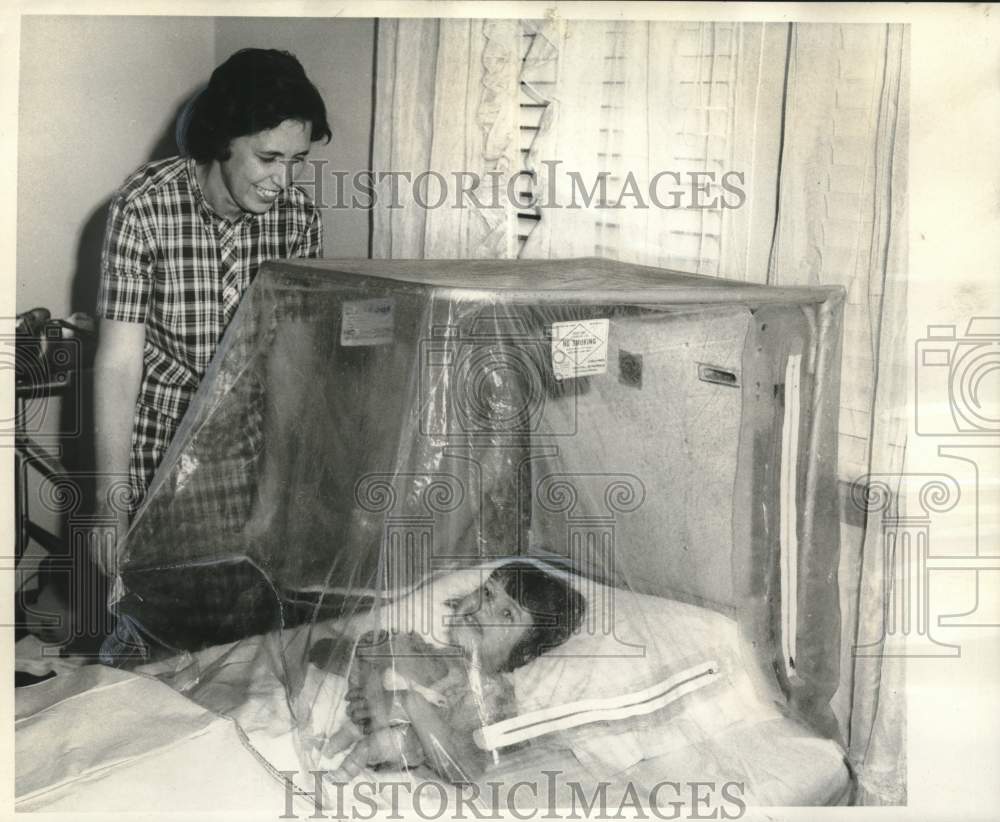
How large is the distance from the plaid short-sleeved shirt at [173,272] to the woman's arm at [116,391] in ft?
0.04

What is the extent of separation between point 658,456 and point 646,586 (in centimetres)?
18

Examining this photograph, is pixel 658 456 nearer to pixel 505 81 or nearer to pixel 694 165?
pixel 694 165

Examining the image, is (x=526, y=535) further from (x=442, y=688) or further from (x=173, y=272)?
(x=173, y=272)

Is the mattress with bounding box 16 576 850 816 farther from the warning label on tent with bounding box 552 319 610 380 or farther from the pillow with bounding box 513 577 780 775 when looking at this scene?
the warning label on tent with bounding box 552 319 610 380

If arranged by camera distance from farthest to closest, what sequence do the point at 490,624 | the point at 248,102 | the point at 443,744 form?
the point at 248,102, the point at 490,624, the point at 443,744

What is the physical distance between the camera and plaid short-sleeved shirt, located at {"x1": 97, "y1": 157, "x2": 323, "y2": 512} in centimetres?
137

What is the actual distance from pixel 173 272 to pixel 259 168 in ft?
0.63

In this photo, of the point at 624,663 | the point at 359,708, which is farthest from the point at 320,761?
the point at 624,663

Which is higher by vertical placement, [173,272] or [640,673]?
[173,272]

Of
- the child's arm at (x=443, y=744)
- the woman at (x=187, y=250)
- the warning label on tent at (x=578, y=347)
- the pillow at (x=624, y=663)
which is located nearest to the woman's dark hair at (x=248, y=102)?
the woman at (x=187, y=250)

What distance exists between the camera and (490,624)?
1.19m

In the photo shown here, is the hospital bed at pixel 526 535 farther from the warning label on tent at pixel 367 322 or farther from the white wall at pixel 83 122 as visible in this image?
the white wall at pixel 83 122

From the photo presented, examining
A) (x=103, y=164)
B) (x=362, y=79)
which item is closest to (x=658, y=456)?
(x=362, y=79)

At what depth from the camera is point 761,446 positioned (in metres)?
1.27
